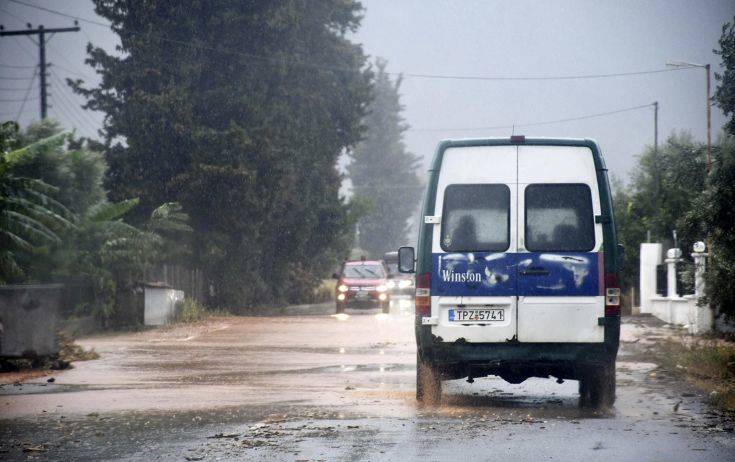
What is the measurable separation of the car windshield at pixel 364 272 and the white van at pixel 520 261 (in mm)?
28441

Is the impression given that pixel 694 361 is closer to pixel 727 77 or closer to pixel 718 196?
pixel 718 196

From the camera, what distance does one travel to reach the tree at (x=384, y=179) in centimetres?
11344

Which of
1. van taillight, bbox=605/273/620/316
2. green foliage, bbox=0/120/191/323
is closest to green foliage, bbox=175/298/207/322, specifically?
green foliage, bbox=0/120/191/323

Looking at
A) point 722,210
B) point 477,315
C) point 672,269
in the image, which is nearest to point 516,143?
point 477,315

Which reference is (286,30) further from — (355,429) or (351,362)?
(355,429)

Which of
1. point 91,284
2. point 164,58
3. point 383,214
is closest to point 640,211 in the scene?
point 164,58

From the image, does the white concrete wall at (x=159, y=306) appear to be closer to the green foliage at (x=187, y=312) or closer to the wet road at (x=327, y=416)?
the green foliage at (x=187, y=312)

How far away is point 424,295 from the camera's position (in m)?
12.3

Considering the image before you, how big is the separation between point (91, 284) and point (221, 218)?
10.6m

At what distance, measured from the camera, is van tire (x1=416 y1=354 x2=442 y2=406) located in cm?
1260

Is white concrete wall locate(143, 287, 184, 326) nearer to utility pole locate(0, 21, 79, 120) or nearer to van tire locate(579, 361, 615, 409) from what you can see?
utility pole locate(0, 21, 79, 120)

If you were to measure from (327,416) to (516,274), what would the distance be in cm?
230

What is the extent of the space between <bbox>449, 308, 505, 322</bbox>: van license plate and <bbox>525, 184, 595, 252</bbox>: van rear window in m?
0.70

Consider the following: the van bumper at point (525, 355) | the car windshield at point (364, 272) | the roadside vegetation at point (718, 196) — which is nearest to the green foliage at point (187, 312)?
the car windshield at point (364, 272)
